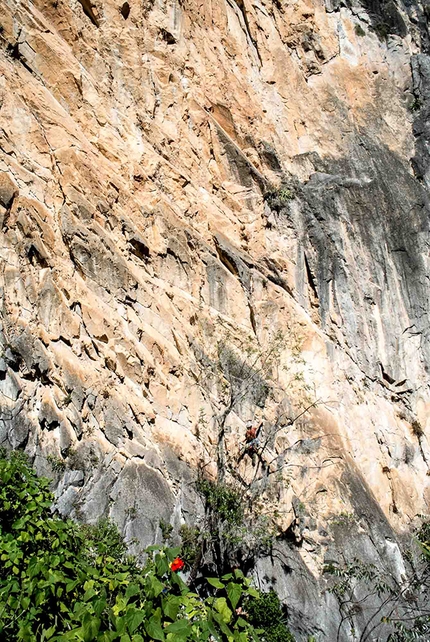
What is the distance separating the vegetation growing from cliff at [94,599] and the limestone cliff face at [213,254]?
499 centimetres

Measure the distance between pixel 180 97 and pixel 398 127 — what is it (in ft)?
37.3

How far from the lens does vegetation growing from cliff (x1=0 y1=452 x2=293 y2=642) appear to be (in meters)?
2.52

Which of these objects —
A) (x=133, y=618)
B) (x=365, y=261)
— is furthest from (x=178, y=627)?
(x=365, y=261)

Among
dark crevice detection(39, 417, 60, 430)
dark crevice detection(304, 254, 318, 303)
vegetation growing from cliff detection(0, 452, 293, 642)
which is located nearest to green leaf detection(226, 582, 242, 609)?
vegetation growing from cliff detection(0, 452, 293, 642)

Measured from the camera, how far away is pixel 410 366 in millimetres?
18734

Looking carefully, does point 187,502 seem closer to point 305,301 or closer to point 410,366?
point 305,301

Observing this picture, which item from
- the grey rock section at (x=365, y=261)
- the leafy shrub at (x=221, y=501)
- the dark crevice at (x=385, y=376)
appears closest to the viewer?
the leafy shrub at (x=221, y=501)

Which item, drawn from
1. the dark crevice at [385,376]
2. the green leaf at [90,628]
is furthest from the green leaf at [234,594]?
the dark crevice at [385,376]

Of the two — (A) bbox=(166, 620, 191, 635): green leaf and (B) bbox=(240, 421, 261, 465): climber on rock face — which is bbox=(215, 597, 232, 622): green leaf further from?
(B) bbox=(240, 421, 261, 465): climber on rock face

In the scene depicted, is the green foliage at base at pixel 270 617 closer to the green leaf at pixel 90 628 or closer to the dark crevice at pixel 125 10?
the green leaf at pixel 90 628

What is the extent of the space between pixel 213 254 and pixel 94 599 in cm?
1269

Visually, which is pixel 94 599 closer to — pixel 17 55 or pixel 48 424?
pixel 48 424

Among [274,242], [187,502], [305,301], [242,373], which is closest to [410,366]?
[305,301]

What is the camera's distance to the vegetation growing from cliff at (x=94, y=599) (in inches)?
99.3
